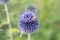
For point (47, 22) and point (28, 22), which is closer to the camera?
point (28, 22)

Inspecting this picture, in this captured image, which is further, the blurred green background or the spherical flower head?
the blurred green background

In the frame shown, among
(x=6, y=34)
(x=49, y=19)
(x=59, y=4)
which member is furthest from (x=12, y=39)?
(x=59, y=4)

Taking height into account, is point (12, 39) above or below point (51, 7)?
below

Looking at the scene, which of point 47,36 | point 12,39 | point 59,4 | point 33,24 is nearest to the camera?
point 33,24

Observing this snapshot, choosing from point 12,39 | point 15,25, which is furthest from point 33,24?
point 15,25

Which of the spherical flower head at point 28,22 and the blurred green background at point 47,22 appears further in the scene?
the blurred green background at point 47,22

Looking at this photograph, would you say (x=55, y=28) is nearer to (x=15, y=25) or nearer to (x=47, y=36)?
(x=47, y=36)

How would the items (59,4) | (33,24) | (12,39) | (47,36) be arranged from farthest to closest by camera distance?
(59,4) < (47,36) < (12,39) < (33,24)

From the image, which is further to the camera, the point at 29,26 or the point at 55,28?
the point at 55,28

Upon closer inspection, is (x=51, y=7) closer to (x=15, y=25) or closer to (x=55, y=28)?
(x=55, y=28)
